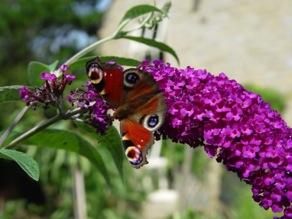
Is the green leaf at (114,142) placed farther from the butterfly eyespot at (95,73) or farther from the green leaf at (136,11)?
the green leaf at (136,11)

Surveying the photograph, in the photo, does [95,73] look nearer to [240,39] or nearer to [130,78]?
[130,78]

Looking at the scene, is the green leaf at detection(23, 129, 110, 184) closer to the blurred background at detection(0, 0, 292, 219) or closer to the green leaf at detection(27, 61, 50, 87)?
the green leaf at detection(27, 61, 50, 87)

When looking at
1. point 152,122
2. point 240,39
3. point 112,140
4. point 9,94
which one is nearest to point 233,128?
point 152,122

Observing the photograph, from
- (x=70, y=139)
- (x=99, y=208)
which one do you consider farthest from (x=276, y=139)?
(x=99, y=208)

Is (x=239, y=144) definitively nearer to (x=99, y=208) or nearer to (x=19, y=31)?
(x=99, y=208)

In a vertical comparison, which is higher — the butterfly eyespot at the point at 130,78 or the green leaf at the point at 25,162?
the butterfly eyespot at the point at 130,78

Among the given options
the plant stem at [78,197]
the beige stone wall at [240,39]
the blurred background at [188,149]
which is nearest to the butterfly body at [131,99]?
the plant stem at [78,197]

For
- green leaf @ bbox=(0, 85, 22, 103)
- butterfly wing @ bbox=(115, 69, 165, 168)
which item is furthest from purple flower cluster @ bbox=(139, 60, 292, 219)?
green leaf @ bbox=(0, 85, 22, 103)
